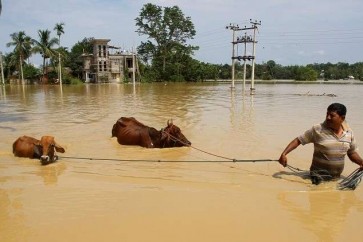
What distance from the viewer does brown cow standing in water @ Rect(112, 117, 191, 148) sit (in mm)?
9016

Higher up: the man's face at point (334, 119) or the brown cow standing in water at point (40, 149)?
the man's face at point (334, 119)

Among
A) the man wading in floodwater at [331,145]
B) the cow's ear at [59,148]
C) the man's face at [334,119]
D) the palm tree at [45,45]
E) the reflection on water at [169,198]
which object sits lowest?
the reflection on water at [169,198]

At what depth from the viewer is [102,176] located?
6.58 metres

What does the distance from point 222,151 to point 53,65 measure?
2140 inches

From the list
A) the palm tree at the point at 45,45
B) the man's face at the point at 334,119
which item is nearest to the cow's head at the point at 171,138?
the man's face at the point at 334,119

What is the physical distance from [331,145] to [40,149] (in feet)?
18.8

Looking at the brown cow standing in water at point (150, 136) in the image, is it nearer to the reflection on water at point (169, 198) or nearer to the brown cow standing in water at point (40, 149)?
the reflection on water at point (169, 198)

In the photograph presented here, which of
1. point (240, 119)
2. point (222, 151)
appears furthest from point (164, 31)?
point (222, 151)

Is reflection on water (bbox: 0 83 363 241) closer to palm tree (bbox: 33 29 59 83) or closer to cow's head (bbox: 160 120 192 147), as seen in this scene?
cow's head (bbox: 160 120 192 147)

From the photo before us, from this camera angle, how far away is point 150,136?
9328 millimetres

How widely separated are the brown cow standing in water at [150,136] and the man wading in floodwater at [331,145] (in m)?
3.78

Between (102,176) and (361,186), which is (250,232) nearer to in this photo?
(361,186)

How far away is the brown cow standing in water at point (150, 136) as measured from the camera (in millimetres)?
9016

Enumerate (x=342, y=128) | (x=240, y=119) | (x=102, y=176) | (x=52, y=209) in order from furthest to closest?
(x=240, y=119), (x=102, y=176), (x=342, y=128), (x=52, y=209)
